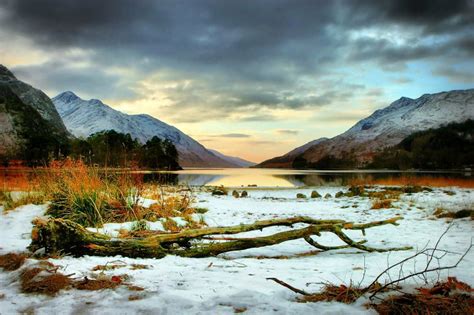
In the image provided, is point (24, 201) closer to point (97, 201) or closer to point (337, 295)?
point (97, 201)

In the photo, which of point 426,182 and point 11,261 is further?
point 426,182

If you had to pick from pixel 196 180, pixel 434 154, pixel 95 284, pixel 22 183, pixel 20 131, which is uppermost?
pixel 20 131

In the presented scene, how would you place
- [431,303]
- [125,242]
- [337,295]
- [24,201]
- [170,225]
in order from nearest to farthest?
1. [431,303]
2. [337,295]
3. [125,242]
4. [170,225]
5. [24,201]

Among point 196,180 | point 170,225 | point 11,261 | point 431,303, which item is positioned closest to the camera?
point 431,303

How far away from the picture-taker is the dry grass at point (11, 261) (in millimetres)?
3675

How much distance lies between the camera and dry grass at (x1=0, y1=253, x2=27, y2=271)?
368cm

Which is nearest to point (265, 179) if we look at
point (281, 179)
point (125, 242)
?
point (281, 179)

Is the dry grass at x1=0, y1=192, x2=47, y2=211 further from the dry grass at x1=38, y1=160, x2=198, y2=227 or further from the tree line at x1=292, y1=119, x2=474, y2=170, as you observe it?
the tree line at x1=292, y1=119, x2=474, y2=170

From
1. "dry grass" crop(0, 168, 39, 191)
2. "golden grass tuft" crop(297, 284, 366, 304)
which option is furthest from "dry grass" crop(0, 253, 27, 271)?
"dry grass" crop(0, 168, 39, 191)

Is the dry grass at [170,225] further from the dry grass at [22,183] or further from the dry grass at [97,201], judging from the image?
the dry grass at [22,183]

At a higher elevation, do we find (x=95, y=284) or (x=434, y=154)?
(x=434, y=154)

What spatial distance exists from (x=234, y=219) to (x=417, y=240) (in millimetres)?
4252

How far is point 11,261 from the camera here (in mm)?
3848

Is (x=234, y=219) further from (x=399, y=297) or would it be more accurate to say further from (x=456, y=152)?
(x=456, y=152)
